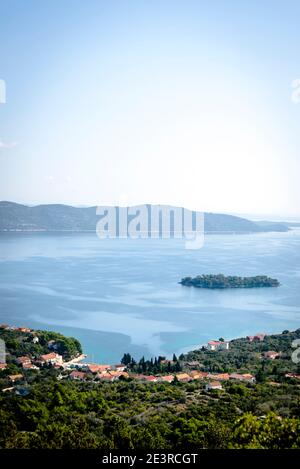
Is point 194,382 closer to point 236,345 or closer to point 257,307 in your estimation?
point 236,345

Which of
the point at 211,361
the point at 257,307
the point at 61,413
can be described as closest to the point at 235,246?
the point at 257,307

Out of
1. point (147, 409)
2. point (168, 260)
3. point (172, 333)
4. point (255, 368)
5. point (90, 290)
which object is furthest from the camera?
point (168, 260)

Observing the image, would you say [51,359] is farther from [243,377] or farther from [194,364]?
[243,377]

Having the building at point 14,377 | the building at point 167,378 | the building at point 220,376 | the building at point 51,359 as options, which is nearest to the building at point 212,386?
the building at point 220,376

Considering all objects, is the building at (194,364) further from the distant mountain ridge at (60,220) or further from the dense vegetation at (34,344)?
the distant mountain ridge at (60,220)

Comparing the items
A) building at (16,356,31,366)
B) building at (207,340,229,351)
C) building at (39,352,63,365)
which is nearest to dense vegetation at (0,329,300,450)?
building at (16,356,31,366)

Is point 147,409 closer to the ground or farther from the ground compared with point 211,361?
farther from the ground
